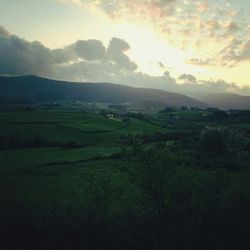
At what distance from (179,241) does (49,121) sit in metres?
126

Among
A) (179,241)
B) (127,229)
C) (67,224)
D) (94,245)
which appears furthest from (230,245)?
(67,224)

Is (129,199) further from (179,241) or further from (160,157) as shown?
(179,241)

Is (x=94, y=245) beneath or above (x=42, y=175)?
above

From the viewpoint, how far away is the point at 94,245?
35.1 meters

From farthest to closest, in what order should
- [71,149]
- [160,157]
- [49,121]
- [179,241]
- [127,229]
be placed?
[49,121]
[71,149]
[160,157]
[127,229]
[179,241]

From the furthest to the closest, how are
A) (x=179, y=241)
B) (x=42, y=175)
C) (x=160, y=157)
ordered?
1. (x=42, y=175)
2. (x=160, y=157)
3. (x=179, y=241)

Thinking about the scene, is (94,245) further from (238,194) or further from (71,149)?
(71,149)

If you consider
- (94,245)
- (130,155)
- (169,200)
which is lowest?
(94,245)

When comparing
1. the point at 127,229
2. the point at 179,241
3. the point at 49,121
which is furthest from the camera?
the point at 49,121

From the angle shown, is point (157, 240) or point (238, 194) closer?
point (157, 240)

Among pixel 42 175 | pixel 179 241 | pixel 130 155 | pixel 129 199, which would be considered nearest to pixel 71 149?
pixel 42 175

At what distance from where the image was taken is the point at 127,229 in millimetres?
36188

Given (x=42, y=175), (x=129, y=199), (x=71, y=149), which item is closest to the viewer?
(x=129, y=199)

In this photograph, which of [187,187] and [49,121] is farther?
[49,121]
